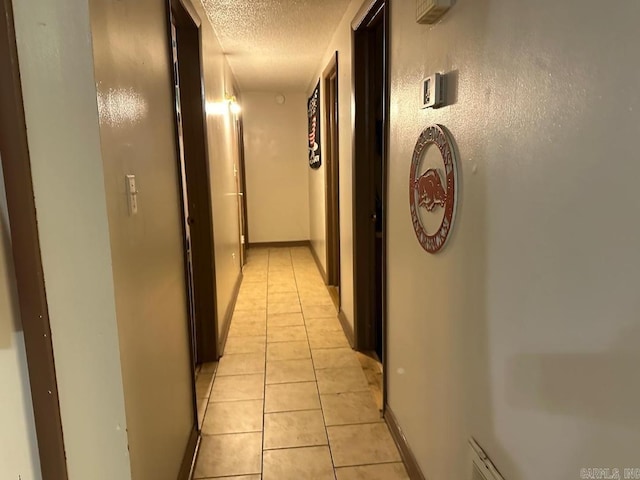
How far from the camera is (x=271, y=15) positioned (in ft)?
9.41

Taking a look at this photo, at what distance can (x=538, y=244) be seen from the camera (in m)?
0.92

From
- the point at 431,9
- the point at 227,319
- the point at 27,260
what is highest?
the point at 431,9

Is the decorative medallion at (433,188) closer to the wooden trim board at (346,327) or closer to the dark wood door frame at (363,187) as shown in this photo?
the dark wood door frame at (363,187)

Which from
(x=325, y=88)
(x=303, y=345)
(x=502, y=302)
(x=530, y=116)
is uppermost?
(x=325, y=88)

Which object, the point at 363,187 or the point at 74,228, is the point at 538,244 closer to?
the point at 74,228

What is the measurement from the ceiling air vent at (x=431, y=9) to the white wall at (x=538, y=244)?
0.13 ft

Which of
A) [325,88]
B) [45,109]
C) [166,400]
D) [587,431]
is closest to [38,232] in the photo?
[45,109]

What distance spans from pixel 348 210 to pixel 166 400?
6.15 feet

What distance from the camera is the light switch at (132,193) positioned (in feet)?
4.02

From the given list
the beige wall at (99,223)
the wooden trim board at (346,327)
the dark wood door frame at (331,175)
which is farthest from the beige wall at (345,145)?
the beige wall at (99,223)

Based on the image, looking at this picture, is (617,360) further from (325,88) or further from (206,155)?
(325,88)

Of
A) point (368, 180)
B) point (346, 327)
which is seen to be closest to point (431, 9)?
point (368, 180)

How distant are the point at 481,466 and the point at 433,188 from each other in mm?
826

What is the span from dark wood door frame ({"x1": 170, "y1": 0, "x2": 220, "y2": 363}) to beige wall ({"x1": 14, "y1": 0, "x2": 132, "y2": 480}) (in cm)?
160
